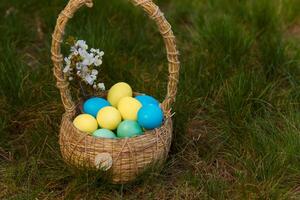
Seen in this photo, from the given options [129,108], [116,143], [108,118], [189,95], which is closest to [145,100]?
[129,108]

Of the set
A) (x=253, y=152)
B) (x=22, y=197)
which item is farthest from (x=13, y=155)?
(x=253, y=152)

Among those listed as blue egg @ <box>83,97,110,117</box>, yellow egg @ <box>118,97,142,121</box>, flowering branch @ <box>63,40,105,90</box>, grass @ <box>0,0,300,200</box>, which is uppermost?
flowering branch @ <box>63,40,105,90</box>

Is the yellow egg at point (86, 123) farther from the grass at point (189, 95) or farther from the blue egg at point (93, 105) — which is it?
the grass at point (189, 95)

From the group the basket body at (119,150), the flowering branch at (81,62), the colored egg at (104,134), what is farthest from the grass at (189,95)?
the flowering branch at (81,62)

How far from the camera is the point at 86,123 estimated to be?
2.61m

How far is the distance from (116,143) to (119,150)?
3 centimetres

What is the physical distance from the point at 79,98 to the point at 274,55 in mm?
1237

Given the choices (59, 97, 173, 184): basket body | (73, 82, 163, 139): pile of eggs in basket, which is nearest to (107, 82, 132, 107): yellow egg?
(73, 82, 163, 139): pile of eggs in basket

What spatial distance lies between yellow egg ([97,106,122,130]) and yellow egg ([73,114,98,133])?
29mm

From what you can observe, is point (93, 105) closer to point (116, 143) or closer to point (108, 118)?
point (108, 118)

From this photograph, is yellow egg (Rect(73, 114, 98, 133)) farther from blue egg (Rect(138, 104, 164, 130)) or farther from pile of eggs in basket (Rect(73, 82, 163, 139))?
blue egg (Rect(138, 104, 164, 130))

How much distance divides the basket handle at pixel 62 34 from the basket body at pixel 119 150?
5.2 inches

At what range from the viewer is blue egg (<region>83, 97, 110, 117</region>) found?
2729mm

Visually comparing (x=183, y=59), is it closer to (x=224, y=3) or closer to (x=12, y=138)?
(x=224, y=3)
